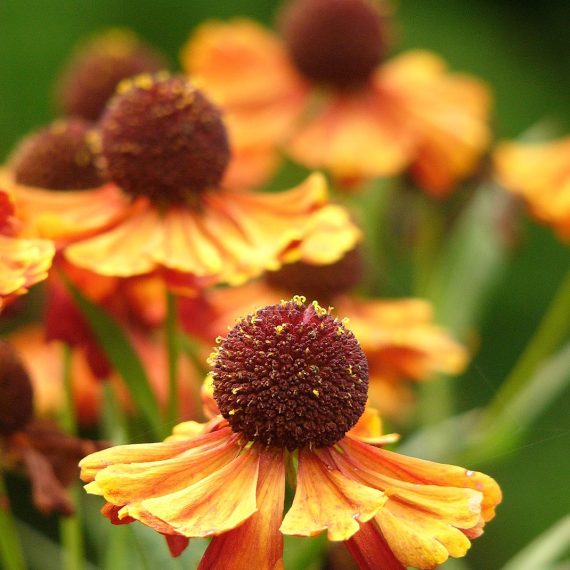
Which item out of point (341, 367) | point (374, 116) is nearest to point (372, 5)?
point (374, 116)

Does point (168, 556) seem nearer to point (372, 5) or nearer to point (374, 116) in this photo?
point (374, 116)

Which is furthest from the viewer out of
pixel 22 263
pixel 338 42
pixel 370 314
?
pixel 338 42

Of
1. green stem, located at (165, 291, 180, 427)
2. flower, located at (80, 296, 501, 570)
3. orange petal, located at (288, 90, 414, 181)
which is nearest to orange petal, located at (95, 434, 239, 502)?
flower, located at (80, 296, 501, 570)

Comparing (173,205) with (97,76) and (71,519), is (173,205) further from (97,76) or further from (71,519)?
(97,76)

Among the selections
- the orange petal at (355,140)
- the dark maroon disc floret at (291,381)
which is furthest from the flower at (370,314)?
the dark maroon disc floret at (291,381)

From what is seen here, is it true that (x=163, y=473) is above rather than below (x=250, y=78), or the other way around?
above

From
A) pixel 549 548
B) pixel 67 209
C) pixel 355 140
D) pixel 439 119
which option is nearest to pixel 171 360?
pixel 67 209

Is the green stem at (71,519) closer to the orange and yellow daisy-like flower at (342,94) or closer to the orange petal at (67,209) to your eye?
the orange petal at (67,209)
